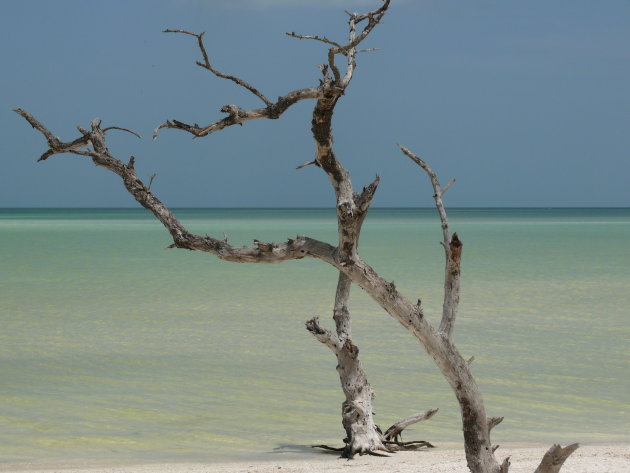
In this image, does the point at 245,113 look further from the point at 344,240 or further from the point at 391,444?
the point at 391,444

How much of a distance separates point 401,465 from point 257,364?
16.3 ft

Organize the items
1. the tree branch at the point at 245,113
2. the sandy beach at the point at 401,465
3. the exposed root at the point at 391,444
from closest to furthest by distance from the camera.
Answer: the tree branch at the point at 245,113 < the sandy beach at the point at 401,465 < the exposed root at the point at 391,444

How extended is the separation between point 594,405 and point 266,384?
3.21 metres

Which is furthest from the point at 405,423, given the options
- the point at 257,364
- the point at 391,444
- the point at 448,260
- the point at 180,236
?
the point at 257,364

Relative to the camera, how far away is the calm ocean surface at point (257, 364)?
24.8 feet

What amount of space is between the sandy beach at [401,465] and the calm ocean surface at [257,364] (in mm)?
342

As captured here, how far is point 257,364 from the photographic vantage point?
10.8 meters

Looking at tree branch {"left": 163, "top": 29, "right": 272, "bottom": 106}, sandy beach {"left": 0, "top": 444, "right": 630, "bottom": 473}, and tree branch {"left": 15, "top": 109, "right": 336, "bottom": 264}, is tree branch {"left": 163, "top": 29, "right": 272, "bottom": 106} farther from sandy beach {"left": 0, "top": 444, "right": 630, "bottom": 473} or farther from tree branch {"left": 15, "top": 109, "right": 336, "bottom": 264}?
sandy beach {"left": 0, "top": 444, "right": 630, "bottom": 473}

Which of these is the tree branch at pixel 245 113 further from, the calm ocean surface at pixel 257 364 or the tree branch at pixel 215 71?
the calm ocean surface at pixel 257 364

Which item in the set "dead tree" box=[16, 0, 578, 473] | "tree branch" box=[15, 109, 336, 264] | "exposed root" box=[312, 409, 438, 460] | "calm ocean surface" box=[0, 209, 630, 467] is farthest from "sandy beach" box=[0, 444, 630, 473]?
"tree branch" box=[15, 109, 336, 264]

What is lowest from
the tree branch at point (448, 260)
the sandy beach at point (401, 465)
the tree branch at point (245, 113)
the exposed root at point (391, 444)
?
the sandy beach at point (401, 465)

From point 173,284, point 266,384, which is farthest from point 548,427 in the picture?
point 173,284

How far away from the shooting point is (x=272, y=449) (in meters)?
7.10

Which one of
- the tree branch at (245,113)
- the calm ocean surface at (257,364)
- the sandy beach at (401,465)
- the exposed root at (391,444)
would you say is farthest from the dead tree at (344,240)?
the calm ocean surface at (257,364)
